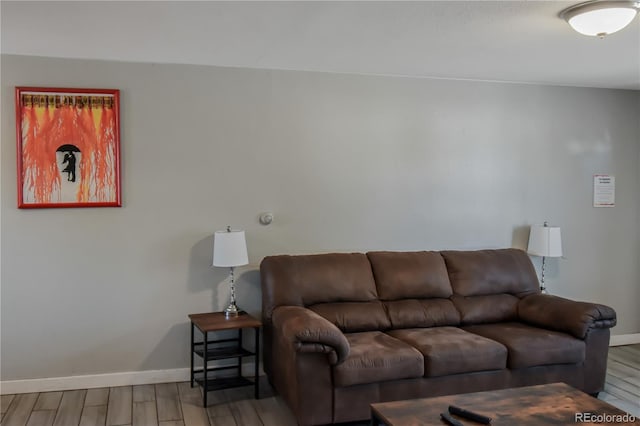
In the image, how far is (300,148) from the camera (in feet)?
13.8

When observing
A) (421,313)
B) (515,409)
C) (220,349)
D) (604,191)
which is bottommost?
(220,349)

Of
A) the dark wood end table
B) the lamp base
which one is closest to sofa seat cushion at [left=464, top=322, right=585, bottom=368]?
the dark wood end table

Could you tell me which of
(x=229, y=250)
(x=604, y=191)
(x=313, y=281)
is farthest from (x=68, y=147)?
(x=604, y=191)

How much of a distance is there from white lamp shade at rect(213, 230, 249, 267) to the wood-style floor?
90cm

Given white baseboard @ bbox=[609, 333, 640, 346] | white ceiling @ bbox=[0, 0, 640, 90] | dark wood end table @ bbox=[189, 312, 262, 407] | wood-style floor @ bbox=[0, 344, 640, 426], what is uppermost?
white ceiling @ bbox=[0, 0, 640, 90]

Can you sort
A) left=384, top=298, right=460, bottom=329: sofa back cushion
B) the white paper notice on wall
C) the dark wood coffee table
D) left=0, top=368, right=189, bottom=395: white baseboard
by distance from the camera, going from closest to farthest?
1. the dark wood coffee table
2. left=0, top=368, right=189, bottom=395: white baseboard
3. left=384, top=298, right=460, bottom=329: sofa back cushion
4. the white paper notice on wall

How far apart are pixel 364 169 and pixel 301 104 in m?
0.70

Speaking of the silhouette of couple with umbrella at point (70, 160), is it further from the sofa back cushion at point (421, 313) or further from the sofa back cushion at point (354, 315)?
the sofa back cushion at point (421, 313)

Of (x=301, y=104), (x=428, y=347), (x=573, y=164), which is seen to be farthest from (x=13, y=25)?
(x=573, y=164)

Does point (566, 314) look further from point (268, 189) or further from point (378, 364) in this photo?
point (268, 189)

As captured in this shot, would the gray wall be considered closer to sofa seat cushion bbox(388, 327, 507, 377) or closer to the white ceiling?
the white ceiling

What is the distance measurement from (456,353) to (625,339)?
259cm

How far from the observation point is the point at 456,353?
3346 millimetres

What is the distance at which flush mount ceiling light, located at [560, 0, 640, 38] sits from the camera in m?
2.61
